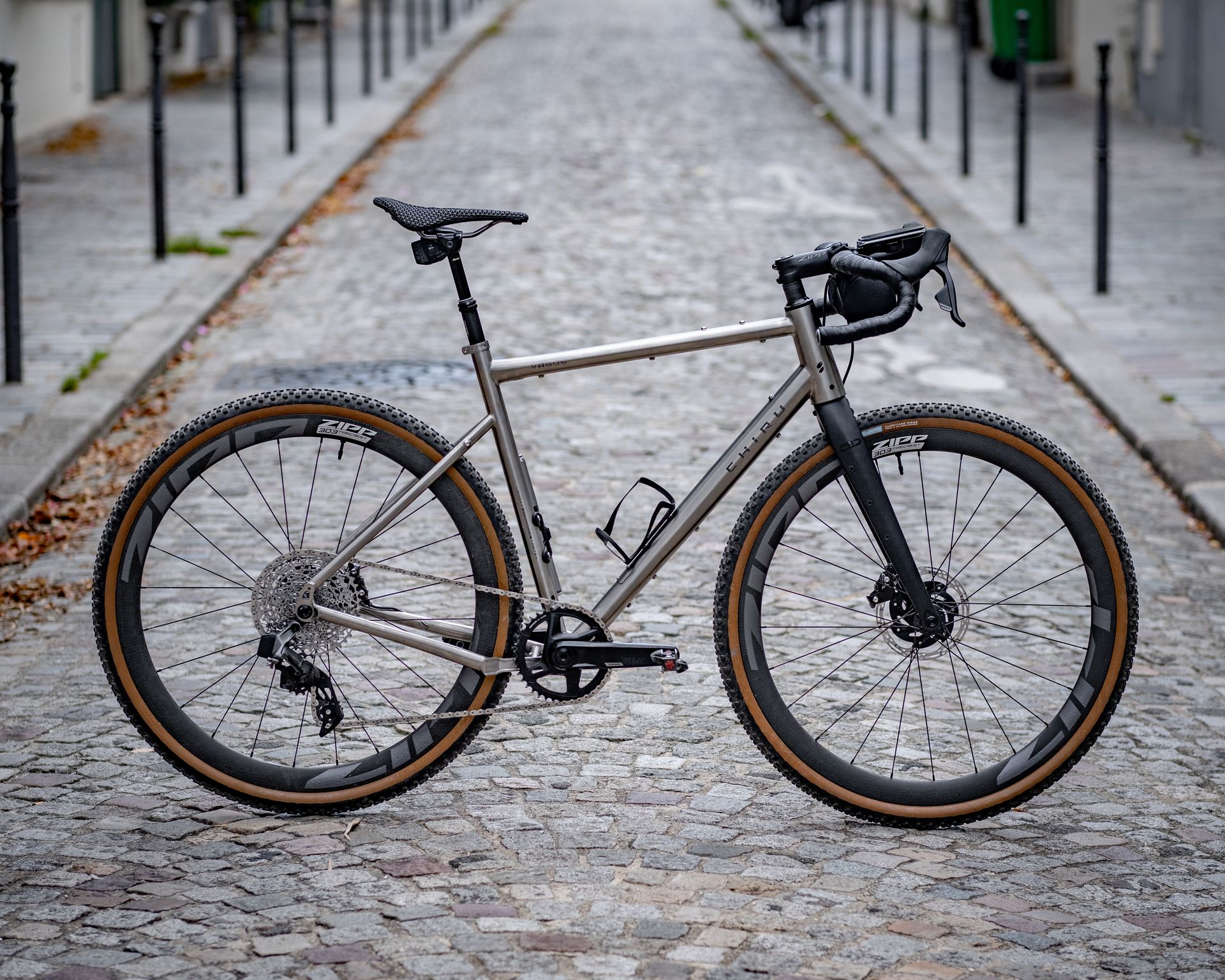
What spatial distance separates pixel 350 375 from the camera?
872 centimetres

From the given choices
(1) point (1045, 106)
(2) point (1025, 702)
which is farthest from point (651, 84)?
(2) point (1025, 702)

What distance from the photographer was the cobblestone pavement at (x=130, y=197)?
964 centimetres

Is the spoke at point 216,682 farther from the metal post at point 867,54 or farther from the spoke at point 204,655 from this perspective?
the metal post at point 867,54

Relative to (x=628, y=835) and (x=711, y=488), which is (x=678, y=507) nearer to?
(x=711, y=488)

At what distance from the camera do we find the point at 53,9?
1819cm

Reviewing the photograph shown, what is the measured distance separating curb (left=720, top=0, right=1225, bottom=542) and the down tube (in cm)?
321

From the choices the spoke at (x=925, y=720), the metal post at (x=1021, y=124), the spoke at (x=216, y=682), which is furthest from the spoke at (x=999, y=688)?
the metal post at (x=1021, y=124)

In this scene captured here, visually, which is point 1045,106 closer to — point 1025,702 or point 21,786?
point 1025,702

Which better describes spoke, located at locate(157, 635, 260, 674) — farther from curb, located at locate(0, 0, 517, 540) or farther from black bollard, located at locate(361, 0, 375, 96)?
black bollard, located at locate(361, 0, 375, 96)

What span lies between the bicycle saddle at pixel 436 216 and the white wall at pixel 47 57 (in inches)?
542

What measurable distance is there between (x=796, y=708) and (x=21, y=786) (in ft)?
5.83

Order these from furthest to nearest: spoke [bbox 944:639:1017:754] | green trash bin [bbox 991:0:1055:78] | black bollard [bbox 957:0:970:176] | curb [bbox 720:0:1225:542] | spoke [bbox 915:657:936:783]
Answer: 1. green trash bin [bbox 991:0:1055:78]
2. black bollard [bbox 957:0:970:176]
3. curb [bbox 720:0:1225:542]
4. spoke [bbox 915:657:936:783]
5. spoke [bbox 944:639:1017:754]

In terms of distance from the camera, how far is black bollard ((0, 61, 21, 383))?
820cm

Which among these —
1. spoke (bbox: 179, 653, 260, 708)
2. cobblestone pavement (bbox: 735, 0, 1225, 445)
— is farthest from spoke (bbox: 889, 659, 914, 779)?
cobblestone pavement (bbox: 735, 0, 1225, 445)
